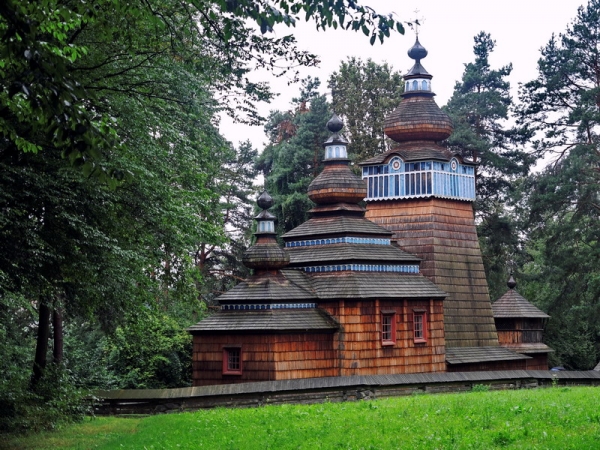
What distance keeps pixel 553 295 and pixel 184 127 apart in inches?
998

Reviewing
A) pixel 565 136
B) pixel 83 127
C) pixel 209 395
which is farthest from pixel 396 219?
pixel 83 127

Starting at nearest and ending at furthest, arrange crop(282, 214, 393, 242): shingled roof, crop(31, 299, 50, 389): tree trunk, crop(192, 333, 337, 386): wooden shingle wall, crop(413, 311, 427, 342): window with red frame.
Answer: crop(31, 299, 50, 389): tree trunk < crop(192, 333, 337, 386): wooden shingle wall < crop(413, 311, 427, 342): window with red frame < crop(282, 214, 393, 242): shingled roof

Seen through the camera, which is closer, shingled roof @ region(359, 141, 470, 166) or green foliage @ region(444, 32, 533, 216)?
shingled roof @ region(359, 141, 470, 166)

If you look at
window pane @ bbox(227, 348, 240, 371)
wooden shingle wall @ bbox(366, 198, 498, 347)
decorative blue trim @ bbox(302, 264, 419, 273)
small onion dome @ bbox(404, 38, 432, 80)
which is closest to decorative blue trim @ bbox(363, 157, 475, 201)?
wooden shingle wall @ bbox(366, 198, 498, 347)

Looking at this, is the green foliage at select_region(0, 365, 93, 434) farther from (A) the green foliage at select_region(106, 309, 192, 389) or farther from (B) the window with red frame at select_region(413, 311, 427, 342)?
(B) the window with red frame at select_region(413, 311, 427, 342)

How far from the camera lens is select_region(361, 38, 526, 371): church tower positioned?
108 feet

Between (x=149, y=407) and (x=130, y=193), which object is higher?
(x=130, y=193)

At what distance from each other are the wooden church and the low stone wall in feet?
13.4

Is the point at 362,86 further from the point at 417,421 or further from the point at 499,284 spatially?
the point at 417,421

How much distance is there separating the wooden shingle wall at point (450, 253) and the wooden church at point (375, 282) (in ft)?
0.13

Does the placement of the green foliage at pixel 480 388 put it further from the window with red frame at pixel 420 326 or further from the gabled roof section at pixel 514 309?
the gabled roof section at pixel 514 309

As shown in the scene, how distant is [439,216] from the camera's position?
1324 inches

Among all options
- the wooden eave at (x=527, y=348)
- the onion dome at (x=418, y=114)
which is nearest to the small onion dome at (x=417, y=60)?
the onion dome at (x=418, y=114)

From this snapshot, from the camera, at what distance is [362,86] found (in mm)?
49375
